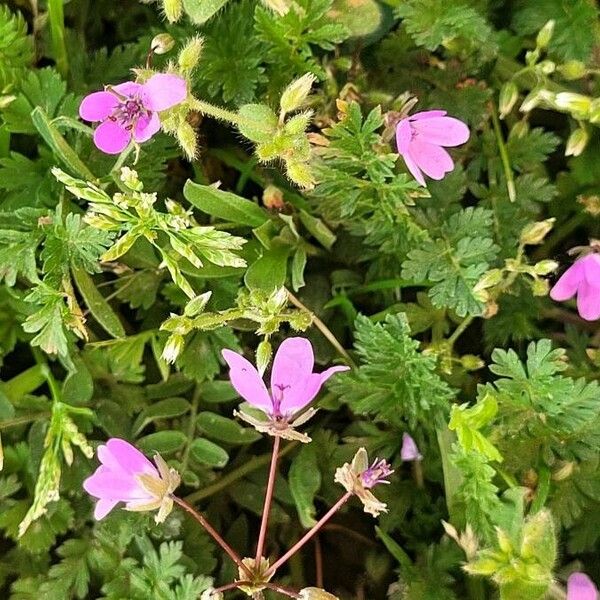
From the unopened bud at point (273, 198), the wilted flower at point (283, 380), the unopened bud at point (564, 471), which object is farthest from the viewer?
the unopened bud at point (273, 198)

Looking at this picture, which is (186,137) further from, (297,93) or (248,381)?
(248,381)

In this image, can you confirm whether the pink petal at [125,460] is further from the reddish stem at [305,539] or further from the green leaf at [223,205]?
the green leaf at [223,205]

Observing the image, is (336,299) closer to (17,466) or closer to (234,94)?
(234,94)

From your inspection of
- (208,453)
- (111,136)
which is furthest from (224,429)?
(111,136)

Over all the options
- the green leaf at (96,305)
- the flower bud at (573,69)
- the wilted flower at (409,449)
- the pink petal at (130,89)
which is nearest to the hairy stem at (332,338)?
the wilted flower at (409,449)

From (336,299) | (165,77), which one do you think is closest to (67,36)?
(165,77)

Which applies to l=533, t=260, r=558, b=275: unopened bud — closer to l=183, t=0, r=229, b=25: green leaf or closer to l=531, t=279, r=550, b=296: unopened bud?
l=531, t=279, r=550, b=296: unopened bud
